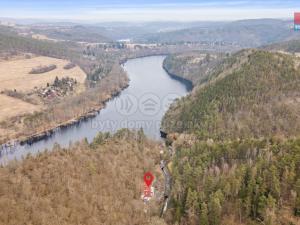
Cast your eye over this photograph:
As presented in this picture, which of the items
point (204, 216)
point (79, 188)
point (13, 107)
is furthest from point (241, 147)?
point (13, 107)

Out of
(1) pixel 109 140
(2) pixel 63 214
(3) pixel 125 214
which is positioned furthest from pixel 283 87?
(2) pixel 63 214

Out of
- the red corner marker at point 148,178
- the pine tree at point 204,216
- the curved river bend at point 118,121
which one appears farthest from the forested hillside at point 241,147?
the curved river bend at point 118,121

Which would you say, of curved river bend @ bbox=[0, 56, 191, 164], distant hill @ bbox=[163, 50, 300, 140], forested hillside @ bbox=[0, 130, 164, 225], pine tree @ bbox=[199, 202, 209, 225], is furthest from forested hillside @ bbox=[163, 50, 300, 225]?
curved river bend @ bbox=[0, 56, 191, 164]

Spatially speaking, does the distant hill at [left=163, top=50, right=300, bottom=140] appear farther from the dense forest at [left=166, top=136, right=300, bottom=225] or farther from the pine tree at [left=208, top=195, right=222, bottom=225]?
the pine tree at [left=208, top=195, right=222, bottom=225]

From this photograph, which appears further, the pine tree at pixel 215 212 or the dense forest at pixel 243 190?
the pine tree at pixel 215 212

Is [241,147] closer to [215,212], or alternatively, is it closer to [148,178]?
[148,178]

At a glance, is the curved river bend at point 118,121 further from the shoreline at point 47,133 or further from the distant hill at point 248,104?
the distant hill at point 248,104
